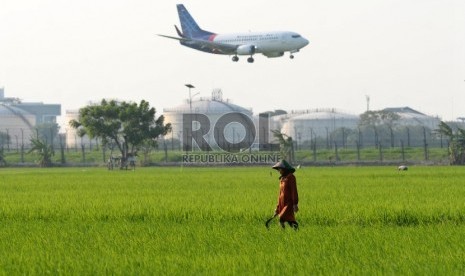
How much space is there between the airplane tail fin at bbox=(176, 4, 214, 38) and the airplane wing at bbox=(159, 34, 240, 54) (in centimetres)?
846

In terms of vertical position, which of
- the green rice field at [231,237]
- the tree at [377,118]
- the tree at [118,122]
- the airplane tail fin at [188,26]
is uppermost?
the airplane tail fin at [188,26]

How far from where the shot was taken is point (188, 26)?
11844cm

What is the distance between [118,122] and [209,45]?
13.6 m

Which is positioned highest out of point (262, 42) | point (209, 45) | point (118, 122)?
point (262, 42)

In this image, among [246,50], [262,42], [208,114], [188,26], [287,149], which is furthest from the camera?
[208,114]

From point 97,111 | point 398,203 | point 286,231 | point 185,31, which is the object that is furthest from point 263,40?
point 286,231

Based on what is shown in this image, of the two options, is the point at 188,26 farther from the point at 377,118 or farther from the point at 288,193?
the point at 288,193

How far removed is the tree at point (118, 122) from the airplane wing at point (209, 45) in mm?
10225

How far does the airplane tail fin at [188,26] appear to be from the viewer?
116 m

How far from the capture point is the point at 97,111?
9306 centimetres

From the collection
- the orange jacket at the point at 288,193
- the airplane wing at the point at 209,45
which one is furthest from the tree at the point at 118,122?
the orange jacket at the point at 288,193

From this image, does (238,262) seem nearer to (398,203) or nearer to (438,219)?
(438,219)

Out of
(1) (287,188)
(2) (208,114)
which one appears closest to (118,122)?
(1) (287,188)

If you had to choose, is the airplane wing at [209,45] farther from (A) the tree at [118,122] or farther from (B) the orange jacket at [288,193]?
(B) the orange jacket at [288,193]
